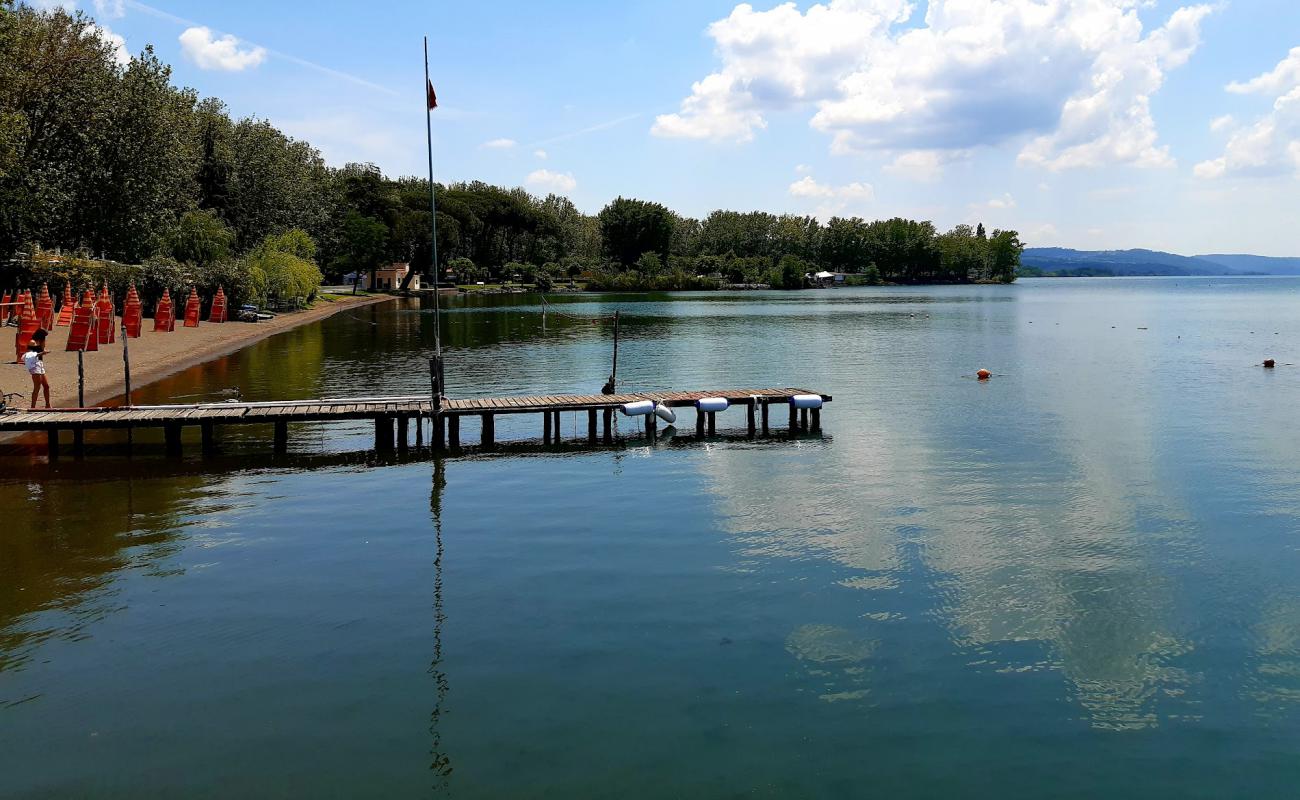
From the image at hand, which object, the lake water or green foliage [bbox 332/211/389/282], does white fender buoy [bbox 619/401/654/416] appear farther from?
green foliage [bbox 332/211/389/282]

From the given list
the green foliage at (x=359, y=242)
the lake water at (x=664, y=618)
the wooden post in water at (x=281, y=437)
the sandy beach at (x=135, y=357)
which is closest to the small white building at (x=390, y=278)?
the green foliage at (x=359, y=242)

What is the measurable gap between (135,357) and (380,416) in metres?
31.6

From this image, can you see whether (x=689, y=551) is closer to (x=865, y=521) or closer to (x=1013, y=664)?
(x=865, y=521)

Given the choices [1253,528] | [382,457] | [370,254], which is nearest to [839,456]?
[1253,528]

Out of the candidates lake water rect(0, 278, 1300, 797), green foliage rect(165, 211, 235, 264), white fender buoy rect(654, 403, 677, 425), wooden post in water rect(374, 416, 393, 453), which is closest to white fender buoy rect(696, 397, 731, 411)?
white fender buoy rect(654, 403, 677, 425)

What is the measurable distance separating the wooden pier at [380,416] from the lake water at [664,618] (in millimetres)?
1321

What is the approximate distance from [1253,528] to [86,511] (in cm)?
2787

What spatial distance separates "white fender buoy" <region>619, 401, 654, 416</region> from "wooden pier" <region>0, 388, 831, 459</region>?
0.28 metres

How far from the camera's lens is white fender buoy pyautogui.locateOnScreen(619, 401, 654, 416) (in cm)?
3509

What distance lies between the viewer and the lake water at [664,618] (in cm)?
1204

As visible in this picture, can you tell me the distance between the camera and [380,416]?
3188 centimetres

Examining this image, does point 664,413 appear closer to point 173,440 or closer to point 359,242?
point 173,440

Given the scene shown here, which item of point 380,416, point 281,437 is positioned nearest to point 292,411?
point 281,437

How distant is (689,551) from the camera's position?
20812mm
